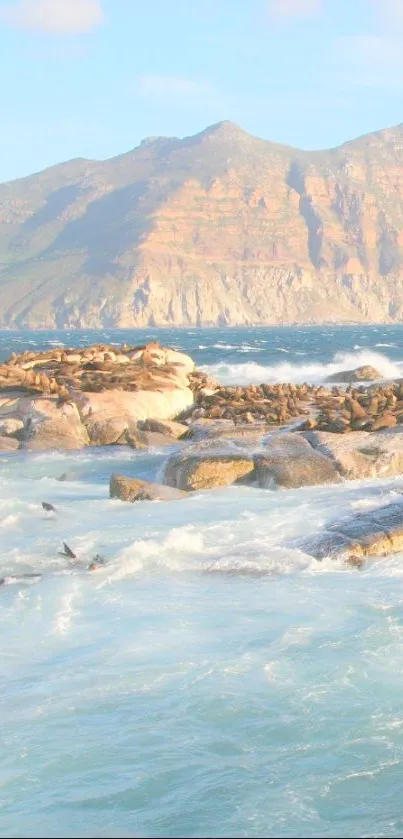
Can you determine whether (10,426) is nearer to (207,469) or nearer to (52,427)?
(52,427)

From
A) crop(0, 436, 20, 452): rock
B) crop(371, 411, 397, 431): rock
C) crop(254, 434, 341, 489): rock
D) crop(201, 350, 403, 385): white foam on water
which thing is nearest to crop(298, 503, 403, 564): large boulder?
crop(254, 434, 341, 489): rock

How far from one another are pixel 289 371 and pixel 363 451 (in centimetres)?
2914

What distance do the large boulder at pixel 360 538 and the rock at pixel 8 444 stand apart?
10.6 metres

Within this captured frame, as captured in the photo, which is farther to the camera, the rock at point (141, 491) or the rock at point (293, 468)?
the rock at point (293, 468)

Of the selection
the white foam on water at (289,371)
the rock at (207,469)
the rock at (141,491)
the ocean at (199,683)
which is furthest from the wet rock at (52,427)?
the white foam on water at (289,371)

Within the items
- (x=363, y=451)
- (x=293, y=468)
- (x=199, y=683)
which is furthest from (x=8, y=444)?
(x=199, y=683)

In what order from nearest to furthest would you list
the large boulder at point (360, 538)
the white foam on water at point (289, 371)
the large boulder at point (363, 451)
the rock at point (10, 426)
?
the large boulder at point (360, 538) → the large boulder at point (363, 451) → the rock at point (10, 426) → the white foam on water at point (289, 371)

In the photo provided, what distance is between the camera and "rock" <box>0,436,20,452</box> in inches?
844

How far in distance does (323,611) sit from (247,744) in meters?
2.84

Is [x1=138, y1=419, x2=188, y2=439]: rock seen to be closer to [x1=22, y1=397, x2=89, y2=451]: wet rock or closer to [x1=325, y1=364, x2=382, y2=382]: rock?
[x1=22, y1=397, x2=89, y2=451]: wet rock

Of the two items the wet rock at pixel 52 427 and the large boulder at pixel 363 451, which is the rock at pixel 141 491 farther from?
the wet rock at pixel 52 427

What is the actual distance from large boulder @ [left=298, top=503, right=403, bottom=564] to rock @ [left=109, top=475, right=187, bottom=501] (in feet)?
11.5

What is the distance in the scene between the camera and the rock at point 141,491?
602 inches

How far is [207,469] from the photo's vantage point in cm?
1605
